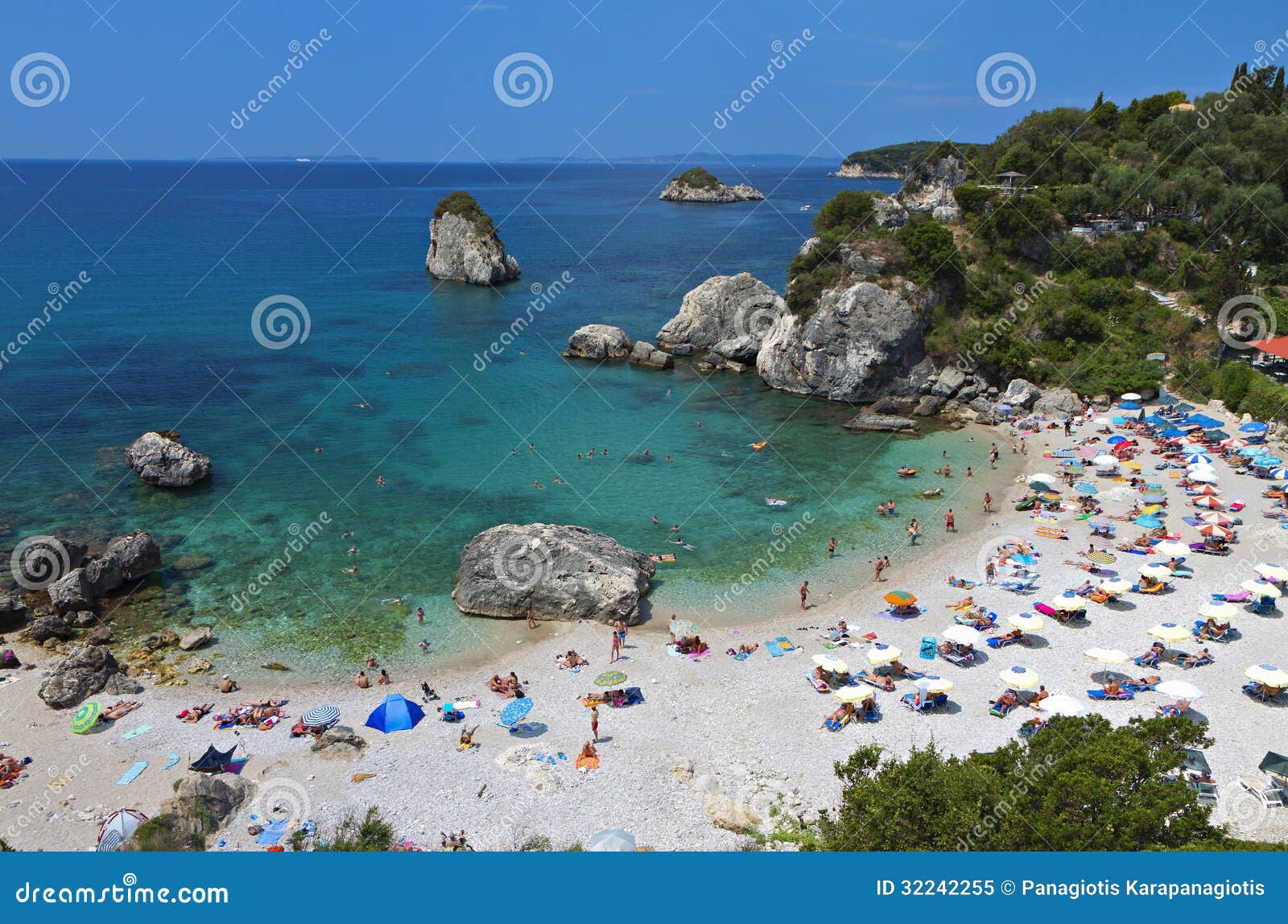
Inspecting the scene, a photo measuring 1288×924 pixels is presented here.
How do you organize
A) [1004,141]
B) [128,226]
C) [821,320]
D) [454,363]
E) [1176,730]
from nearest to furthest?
[1176,730] → [821,320] → [454,363] → [1004,141] → [128,226]

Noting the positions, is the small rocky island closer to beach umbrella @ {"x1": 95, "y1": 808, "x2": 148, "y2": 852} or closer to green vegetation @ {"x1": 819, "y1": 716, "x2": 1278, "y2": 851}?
beach umbrella @ {"x1": 95, "y1": 808, "x2": 148, "y2": 852}

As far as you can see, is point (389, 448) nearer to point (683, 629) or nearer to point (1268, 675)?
point (683, 629)

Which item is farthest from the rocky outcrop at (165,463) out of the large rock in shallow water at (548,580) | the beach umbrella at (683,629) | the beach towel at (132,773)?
the beach umbrella at (683,629)

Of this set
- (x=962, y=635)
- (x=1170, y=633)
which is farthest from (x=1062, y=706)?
(x=1170, y=633)

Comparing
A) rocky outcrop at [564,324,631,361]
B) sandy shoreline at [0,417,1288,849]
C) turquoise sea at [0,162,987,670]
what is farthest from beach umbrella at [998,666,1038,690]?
rocky outcrop at [564,324,631,361]

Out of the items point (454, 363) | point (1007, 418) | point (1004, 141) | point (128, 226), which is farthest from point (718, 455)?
point (128, 226)

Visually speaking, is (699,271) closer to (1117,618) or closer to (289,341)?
(289,341)
